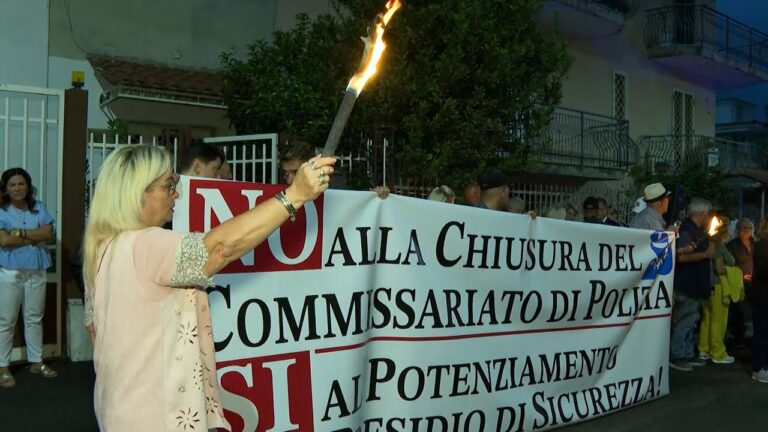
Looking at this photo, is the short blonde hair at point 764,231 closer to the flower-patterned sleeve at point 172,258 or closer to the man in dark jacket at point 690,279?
the man in dark jacket at point 690,279

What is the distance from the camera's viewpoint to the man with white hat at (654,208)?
23.6ft

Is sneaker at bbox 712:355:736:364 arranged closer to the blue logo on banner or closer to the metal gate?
the blue logo on banner

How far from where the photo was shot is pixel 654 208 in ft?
24.2

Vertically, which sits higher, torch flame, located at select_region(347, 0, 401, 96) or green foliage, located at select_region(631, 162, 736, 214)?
green foliage, located at select_region(631, 162, 736, 214)

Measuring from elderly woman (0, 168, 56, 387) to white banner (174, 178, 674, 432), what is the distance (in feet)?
11.7

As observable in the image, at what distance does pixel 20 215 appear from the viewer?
6477mm

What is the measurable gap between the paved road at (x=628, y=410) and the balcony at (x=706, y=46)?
15.9 metres

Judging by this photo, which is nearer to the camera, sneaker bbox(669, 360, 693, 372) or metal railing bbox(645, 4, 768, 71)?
sneaker bbox(669, 360, 693, 372)

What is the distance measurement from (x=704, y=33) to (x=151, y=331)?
2304 centimetres

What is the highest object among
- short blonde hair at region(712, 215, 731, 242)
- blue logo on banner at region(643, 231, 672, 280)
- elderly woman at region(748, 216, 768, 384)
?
short blonde hair at region(712, 215, 731, 242)

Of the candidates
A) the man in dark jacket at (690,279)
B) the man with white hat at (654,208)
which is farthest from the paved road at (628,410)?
the man with white hat at (654,208)

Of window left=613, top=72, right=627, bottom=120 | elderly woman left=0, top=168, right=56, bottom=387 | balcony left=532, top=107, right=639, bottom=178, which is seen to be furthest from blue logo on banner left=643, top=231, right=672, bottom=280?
window left=613, top=72, right=627, bottom=120

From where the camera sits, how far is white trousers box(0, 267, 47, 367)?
643 cm

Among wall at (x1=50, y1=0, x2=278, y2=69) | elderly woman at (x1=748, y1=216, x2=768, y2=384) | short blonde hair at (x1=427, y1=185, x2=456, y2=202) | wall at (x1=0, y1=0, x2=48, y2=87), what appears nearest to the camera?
short blonde hair at (x1=427, y1=185, x2=456, y2=202)
